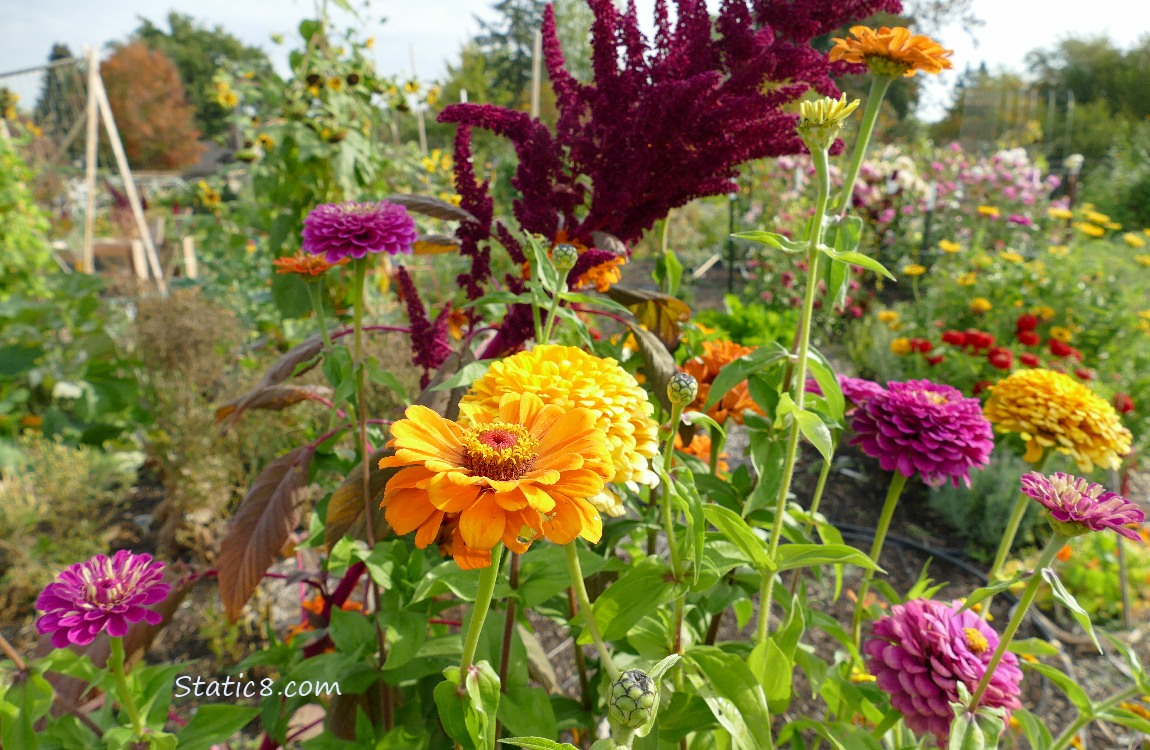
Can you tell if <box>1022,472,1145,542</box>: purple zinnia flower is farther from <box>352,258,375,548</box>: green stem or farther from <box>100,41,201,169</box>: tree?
<box>100,41,201,169</box>: tree

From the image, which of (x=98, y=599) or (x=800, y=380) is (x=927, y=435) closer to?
(x=800, y=380)

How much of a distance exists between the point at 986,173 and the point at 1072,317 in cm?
336

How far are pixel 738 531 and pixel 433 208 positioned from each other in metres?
0.70

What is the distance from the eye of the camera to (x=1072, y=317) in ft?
11.7

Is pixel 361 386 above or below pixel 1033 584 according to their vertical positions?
above

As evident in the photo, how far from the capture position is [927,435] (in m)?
0.99

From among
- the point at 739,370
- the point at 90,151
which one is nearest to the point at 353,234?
the point at 739,370

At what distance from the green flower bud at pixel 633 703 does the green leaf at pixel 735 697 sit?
0.87ft

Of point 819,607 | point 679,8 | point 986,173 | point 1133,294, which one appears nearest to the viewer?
point 679,8

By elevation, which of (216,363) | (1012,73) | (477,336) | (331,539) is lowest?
(216,363)

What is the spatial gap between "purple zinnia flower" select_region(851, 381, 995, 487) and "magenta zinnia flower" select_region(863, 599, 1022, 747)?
0.21 meters

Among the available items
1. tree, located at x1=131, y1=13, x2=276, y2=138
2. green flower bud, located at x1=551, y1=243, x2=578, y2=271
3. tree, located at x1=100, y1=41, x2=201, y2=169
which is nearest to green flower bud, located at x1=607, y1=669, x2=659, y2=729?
green flower bud, located at x1=551, y1=243, x2=578, y2=271

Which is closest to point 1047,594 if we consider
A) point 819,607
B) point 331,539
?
point 819,607

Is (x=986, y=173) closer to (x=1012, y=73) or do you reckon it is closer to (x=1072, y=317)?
(x=1072, y=317)
